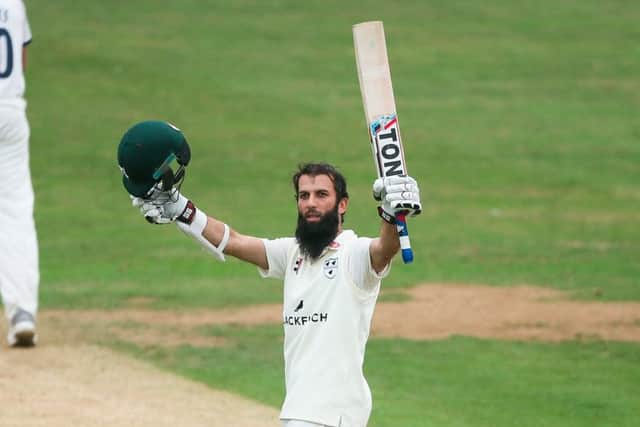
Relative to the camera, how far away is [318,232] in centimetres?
695

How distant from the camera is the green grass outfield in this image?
11305 millimetres

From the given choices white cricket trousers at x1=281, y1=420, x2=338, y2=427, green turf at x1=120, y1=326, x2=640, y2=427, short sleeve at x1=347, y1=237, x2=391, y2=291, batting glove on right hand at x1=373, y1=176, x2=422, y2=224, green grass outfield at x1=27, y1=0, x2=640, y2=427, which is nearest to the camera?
batting glove on right hand at x1=373, y1=176, x2=422, y2=224

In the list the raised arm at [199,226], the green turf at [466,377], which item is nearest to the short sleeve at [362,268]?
the raised arm at [199,226]

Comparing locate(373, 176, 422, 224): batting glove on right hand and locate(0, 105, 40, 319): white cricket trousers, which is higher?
locate(0, 105, 40, 319): white cricket trousers

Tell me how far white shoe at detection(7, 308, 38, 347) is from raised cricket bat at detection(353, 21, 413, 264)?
5006mm

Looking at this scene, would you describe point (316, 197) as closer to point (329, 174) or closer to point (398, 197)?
point (329, 174)

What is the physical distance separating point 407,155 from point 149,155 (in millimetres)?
15577

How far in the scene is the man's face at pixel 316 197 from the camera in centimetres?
697

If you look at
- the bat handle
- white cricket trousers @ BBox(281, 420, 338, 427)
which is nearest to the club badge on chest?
the bat handle

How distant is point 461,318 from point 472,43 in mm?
18163

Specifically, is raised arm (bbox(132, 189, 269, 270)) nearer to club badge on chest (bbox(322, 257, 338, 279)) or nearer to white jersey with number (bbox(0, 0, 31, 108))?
club badge on chest (bbox(322, 257, 338, 279))

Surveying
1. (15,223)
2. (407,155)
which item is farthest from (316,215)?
(407,155)

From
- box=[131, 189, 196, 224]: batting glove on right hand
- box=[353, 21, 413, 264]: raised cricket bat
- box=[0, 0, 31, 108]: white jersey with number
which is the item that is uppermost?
box=[0, 0, 31, 108]: white jersey with number

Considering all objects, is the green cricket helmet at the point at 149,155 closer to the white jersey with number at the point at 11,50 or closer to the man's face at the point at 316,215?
the man's face at the point at 316,215
